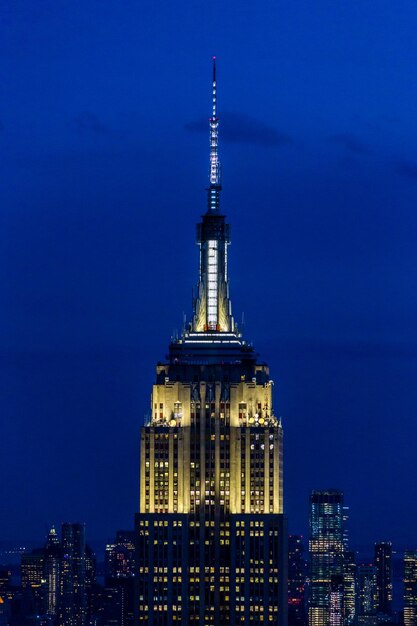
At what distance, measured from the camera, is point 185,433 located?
279 ft

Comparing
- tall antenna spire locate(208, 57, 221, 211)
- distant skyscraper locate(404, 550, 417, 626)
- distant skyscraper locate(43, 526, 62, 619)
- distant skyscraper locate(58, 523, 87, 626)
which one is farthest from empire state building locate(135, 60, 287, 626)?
distant skyscraper locate(404, 550, 417, 626)

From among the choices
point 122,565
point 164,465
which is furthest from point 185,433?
point 122,565

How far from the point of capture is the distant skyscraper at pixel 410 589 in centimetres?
13888

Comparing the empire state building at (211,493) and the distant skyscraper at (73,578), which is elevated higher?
the distant skyscraper at (73,578)

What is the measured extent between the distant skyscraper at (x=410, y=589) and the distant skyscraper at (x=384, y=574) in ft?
3.44

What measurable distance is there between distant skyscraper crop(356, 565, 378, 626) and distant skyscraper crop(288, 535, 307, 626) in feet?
20.4

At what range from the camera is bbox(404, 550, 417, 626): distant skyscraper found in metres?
139

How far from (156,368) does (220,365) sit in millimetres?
2250

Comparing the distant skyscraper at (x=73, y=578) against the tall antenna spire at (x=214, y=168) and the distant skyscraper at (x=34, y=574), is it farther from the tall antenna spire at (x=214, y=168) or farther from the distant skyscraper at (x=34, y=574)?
the tall antenna spire at (x=214, y=168)

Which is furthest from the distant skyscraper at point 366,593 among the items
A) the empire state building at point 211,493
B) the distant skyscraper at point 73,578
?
the empire state building at point 211,493

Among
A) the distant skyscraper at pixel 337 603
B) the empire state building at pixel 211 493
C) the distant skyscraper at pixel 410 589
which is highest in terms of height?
the distant skyscraper at pixel 410 589

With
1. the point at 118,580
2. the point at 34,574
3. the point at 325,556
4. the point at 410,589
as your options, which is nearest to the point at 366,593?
the point at 410,589

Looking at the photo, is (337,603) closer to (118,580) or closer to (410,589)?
(410,589)

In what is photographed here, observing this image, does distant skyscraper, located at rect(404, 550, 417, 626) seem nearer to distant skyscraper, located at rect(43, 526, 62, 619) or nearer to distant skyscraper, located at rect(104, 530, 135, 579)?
distant skyscraper, located at rect(104, 530, 135, 579)
